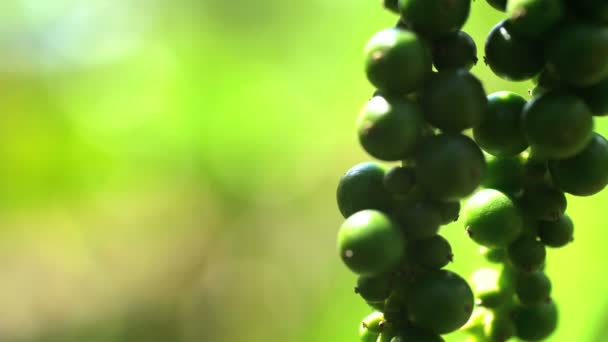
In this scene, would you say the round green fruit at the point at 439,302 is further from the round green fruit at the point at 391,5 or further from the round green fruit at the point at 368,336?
the round green fruit at the point at 391,5

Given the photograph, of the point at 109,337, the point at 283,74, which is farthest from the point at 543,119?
the point at 109,337

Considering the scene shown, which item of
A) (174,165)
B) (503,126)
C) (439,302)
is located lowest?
(439,302)

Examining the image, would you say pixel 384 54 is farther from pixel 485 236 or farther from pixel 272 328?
pixel 272 328

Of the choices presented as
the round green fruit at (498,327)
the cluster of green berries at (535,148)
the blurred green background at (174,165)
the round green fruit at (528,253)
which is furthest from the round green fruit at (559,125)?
the blurred green background at (174,165)

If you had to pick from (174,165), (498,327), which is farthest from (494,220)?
(174,165)

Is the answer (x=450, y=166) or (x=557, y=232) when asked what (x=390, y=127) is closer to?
(x=450, y=166)
